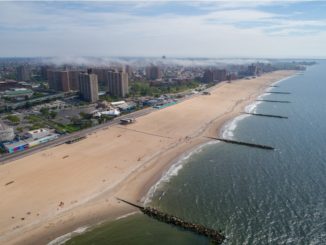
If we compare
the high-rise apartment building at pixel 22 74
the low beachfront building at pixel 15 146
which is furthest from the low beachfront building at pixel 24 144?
the high-rise apartment building at pixel 22 74

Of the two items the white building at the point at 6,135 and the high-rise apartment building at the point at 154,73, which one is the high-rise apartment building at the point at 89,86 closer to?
the white building at the point at 6,135

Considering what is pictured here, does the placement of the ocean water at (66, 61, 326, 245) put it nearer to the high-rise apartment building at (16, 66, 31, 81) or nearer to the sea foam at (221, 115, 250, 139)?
the sea foam at (221, 115, 250, 139)

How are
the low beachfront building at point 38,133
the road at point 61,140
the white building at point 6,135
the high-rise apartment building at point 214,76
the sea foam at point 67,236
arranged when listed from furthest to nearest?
the high-rise apartment building at point 214,76 < the low beachfront building at point 38,133 < the white building at point 6,135 < the road at point 61,140 < the sea foam at point 67,236

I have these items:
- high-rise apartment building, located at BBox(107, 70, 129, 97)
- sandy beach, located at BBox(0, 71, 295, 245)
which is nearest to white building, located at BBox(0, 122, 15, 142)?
sandy beach, located at BBox(0, 71, 295, 245)

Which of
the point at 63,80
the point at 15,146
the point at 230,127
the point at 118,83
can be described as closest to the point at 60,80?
the point at 63,80

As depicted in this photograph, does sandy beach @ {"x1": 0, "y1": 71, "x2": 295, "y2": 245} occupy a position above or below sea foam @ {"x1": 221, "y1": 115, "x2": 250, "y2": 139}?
below

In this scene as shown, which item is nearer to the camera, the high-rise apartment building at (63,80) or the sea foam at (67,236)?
the sea foam at (67,236)

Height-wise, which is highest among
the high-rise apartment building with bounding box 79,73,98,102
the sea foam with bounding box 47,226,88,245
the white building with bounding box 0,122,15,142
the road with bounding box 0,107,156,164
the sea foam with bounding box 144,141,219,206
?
the high-rise apartment building with bounding box 79,73,98,102
